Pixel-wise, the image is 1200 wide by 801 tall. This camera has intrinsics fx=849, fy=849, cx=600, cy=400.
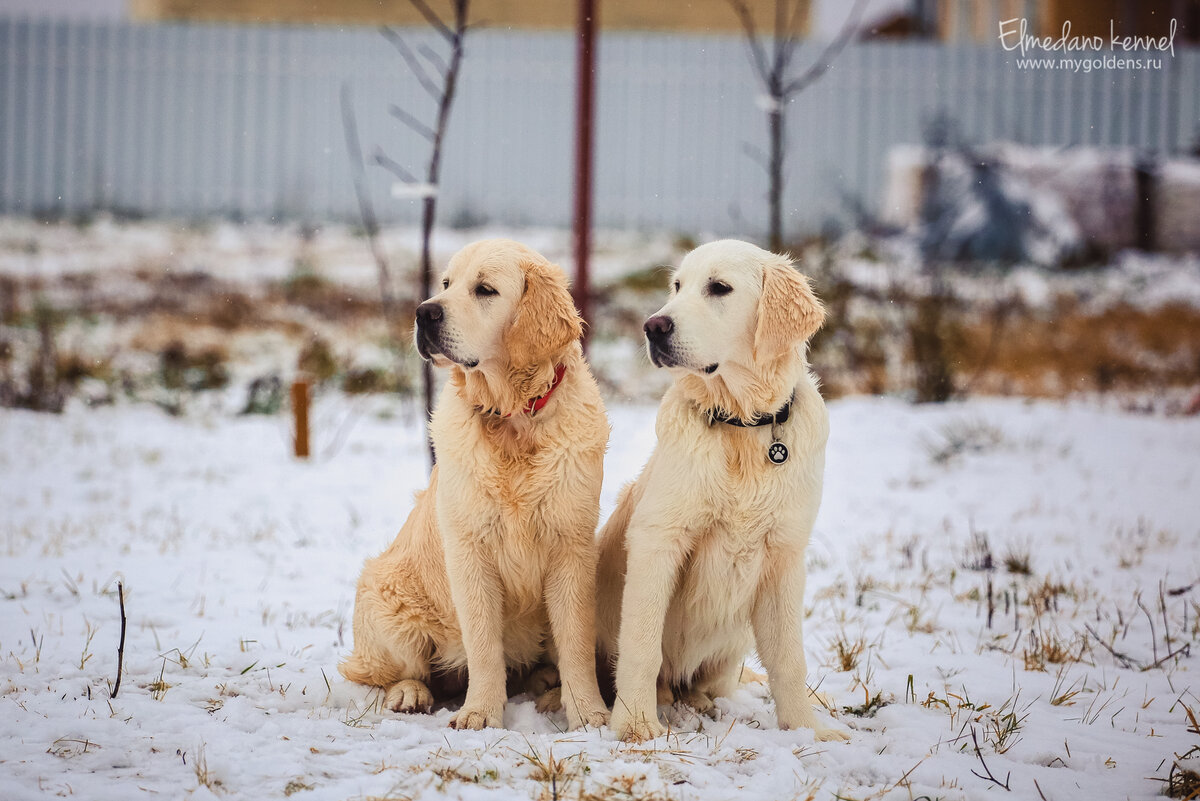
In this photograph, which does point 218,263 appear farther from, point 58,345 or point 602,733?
point 602,733

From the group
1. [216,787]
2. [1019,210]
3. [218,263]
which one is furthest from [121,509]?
[1019,210]

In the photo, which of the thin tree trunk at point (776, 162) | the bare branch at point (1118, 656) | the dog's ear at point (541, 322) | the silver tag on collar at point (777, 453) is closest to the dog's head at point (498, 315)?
the dog's ear at point (541, 322)

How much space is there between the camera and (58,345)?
9.55 m

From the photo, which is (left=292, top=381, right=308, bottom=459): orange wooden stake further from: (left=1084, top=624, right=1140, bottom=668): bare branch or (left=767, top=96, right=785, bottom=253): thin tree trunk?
(left=1084, top=624, right=1140, bottom=668): bare branch

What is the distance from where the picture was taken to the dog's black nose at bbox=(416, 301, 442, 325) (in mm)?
2688

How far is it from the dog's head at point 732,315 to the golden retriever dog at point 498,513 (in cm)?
38

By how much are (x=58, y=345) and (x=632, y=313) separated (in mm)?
6674

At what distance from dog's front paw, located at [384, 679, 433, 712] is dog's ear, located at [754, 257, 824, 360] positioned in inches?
61.5

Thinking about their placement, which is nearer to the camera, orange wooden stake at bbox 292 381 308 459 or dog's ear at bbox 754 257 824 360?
dog's ear at bbox 754 257 824 360

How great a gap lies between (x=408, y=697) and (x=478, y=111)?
11606 millimetres

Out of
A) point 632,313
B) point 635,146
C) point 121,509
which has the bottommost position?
point 121,509

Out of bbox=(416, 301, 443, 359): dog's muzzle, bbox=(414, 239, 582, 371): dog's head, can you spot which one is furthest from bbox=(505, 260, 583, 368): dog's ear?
→ bbox=(416, 301, 443, 359): dog's muzzle

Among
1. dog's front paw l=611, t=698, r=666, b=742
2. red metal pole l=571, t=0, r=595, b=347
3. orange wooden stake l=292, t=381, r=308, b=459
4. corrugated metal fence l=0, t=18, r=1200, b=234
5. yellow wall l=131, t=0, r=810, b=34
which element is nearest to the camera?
dog's front paw l=611, t=698, r=666, b=742

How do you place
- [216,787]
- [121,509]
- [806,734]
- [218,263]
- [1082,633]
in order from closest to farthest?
[216,787] → [806,734] → [1082,633] → [121,509] → [218,263]
